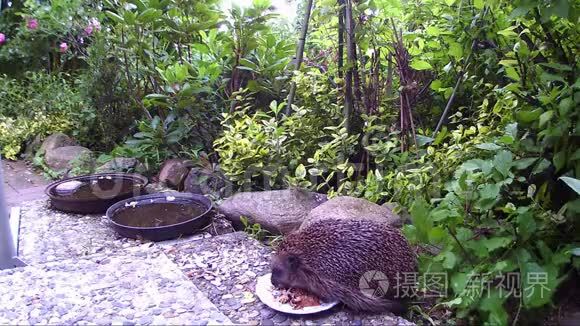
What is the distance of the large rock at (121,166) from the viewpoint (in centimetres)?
360

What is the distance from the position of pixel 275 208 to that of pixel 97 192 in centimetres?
132

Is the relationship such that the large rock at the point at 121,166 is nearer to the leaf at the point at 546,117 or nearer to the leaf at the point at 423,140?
the leaf at the point at 423,140

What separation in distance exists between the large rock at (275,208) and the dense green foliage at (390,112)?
0.31 ft

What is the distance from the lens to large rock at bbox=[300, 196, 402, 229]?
212 cm

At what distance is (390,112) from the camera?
114 inches

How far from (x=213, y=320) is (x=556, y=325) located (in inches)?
47.4

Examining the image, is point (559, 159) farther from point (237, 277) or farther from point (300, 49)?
point (300, 49)

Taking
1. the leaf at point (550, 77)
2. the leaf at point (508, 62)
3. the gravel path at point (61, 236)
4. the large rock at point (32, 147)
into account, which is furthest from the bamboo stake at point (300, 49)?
the large rock at point (32, 147)

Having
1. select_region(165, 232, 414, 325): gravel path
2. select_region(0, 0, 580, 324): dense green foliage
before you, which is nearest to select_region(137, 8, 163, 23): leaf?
select_region(0, 0, 580, 324): dense green foliage

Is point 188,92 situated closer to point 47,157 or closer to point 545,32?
point 47,157

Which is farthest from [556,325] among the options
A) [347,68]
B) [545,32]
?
[347,68]

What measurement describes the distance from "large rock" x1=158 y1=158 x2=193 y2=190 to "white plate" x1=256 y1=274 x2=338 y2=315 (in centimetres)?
155

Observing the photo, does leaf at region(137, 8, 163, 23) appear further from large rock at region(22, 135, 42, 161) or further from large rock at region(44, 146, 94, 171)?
large rock at region(22, 135, 42, 161)

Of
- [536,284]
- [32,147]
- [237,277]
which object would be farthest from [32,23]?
[536,284]
